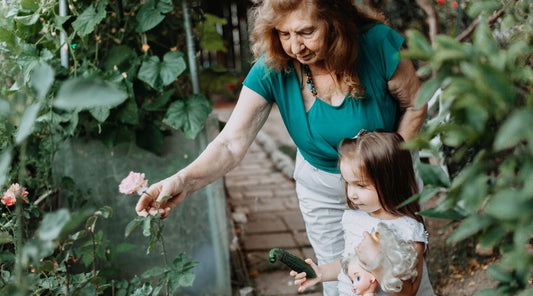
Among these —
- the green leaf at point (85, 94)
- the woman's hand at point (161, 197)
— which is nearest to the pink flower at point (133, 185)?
the woman's hand at point (161, 197)

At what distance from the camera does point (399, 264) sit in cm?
126

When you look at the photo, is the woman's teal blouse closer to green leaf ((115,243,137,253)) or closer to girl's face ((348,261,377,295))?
girl's face ((348,261,377,295))

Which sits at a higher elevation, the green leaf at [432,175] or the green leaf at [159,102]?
the green leaf at [432,175]

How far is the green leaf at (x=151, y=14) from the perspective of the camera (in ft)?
7.46

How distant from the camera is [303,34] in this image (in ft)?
5.02

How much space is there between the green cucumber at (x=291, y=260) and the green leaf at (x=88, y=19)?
1.30m

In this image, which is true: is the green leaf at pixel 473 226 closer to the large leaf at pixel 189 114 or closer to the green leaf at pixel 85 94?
the green leaf at pixel 85 94

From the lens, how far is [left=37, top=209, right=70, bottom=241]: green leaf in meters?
0.84

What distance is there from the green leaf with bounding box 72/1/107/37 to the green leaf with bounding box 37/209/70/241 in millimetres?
1453

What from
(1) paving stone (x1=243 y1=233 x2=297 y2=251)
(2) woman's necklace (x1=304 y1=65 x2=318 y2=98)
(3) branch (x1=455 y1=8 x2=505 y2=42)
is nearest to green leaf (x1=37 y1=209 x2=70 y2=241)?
(2) woman's necklace (x1=304 y1=65 x2=318 y2=98)

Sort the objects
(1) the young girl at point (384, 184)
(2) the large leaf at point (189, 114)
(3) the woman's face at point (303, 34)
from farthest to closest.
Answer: (2) the large leaf at point (189, 114), (3) the woman's face at point (303, 34), (1) the young girl at point (384, 184)

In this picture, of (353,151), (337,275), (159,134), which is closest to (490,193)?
(353,151)

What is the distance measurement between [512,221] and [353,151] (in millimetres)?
762

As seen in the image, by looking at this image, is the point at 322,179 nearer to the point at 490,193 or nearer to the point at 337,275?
the point at 337,275
